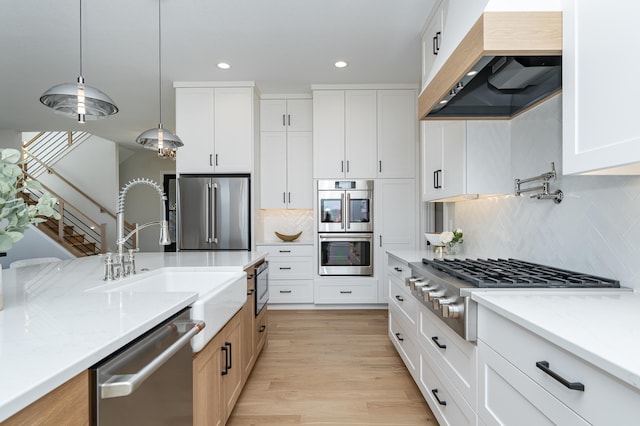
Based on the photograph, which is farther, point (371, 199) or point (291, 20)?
point (371, 199)

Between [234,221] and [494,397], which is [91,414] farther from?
[234,221]

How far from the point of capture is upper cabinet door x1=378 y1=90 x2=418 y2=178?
164 inches

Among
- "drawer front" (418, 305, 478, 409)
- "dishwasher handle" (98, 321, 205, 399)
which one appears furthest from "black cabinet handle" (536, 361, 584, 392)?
"dishwasher handle" (98, 321, 205, 399)

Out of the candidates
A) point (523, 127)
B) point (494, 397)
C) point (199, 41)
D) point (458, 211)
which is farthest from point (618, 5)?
point (199, 41)

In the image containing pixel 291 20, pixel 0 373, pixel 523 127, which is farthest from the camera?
pixel 291 20

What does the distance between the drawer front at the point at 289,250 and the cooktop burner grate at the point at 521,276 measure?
2.45 m

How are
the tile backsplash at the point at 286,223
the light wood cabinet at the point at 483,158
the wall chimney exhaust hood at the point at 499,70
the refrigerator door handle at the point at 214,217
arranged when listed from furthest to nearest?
1. the tile backsplash at the point at 286,223
2. the refrigerator door handle at the point at 214,217
3. the light wood cabinet at the point at 483,158
4. the wall chimney exhaust hood at the point at 499,70

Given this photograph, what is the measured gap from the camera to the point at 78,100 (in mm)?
1804

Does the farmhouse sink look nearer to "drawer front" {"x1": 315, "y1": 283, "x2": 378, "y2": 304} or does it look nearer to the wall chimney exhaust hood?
the wall chimney exhaust hood

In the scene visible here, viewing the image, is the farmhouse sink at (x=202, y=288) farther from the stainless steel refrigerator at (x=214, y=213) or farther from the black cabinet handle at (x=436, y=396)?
the stainless steel refrigerator at (x=214, y=213)

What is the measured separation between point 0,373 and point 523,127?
247 centimetres

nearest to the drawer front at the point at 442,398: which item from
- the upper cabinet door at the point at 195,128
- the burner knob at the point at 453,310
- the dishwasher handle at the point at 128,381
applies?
the burner knob at the point at 453,310

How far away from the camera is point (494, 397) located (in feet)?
3.92

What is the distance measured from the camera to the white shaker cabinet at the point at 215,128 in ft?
13.2
